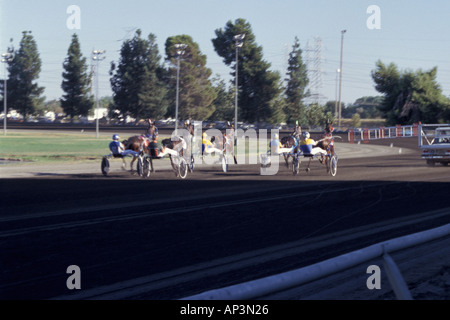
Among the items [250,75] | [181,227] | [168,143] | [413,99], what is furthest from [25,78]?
[181,227]

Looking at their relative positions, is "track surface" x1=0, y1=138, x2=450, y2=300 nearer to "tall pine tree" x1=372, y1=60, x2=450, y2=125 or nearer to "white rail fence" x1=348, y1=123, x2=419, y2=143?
"white rail fence" x1=348, y1=123, x2=419, y2=143

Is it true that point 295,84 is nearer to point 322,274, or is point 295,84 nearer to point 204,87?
point 204,87

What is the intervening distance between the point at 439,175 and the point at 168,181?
1019 cm

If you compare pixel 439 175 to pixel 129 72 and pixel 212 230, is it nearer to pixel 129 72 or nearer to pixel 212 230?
pixel 212 230

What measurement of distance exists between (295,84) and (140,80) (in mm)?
22974

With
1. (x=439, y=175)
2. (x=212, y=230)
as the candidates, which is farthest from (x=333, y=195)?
(x=439, y=175)

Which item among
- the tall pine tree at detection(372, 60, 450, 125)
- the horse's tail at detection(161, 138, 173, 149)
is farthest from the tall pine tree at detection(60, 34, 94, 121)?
the horse's tail at detection(161, 138, 173, 149)

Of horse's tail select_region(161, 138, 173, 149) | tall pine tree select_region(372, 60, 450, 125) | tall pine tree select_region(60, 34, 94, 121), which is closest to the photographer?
horse's tail select_region(161, 138, 173, 149)

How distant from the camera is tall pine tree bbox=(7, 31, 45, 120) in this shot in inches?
4333

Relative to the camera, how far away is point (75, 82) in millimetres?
108125

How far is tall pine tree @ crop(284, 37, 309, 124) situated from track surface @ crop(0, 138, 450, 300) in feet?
239

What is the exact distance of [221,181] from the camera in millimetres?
19359

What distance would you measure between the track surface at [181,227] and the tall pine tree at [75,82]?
9202 cm

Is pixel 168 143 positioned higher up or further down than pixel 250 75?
further down
